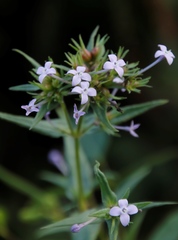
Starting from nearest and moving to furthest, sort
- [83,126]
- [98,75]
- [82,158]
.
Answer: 1. [98,75]
2. [83,126]
3. [82,158]

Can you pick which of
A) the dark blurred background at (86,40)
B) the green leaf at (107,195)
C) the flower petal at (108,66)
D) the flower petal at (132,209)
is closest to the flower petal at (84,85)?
the flower petal at (108,66)

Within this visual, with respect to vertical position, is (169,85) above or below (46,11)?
below

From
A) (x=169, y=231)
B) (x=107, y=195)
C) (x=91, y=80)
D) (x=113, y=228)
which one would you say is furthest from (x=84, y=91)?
(x=169, y=231)

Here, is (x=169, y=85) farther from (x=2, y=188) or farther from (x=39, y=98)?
(x=39, y=98)

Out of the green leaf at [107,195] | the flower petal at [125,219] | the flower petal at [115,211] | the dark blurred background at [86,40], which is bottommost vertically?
the flower petal at [125,219]

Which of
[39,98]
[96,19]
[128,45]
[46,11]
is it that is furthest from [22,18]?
[39,98]

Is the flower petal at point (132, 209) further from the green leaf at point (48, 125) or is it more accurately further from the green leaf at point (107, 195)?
the green leaf at point (48, 125)
